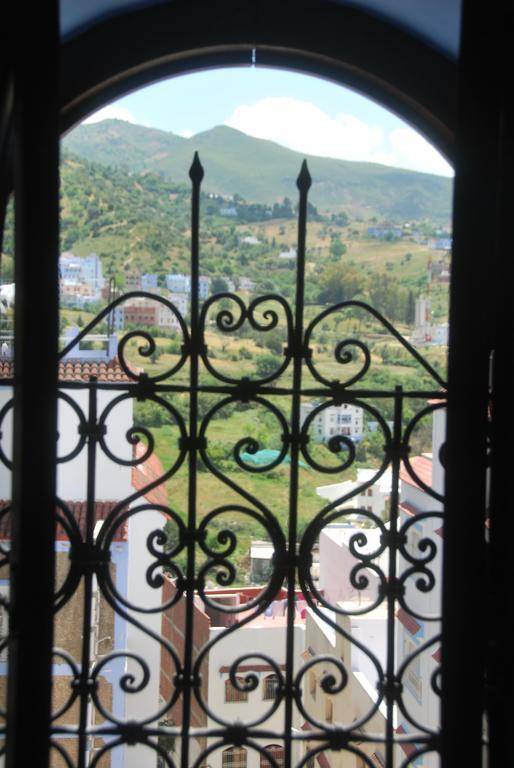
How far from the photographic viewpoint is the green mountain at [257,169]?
1767 mm

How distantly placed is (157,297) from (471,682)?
0.92 m

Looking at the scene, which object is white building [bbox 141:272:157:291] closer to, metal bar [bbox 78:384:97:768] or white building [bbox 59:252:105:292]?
white building [bbox 59:252:105:292]

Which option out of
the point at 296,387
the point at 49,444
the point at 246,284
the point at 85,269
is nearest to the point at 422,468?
the point at 296,387

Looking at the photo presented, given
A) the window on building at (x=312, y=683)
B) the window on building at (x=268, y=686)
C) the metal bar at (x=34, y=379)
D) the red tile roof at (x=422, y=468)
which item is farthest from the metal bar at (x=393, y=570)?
the window on building at (x=312, y=683)

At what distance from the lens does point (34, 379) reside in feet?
3.62

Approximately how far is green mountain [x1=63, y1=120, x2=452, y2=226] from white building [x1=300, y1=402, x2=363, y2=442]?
18.0 inches

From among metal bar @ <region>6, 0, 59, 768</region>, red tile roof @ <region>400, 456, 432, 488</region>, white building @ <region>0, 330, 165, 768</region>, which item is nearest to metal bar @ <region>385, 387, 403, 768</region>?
red tile roof @ <region>400, 456, 432, 488</region>

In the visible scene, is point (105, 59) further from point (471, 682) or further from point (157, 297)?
point (471, 682)

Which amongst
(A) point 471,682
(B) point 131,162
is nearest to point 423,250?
(B) point 131,162

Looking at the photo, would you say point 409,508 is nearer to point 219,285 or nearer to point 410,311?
point 410,311

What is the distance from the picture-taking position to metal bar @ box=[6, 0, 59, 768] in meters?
1.07

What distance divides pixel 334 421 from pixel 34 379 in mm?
732

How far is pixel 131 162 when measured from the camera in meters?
1.90

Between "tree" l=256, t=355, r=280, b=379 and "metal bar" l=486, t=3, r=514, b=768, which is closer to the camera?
"metal bar" l=486, t=3, r=514, b=768
